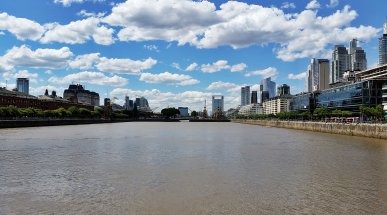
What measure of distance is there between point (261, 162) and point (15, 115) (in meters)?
123

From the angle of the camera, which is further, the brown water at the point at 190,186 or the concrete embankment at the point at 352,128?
the concrete embankment at the point at 352,128

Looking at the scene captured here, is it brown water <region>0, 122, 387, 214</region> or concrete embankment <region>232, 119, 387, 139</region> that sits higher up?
concrete embankment <region>232, 119, 387, 139</region>

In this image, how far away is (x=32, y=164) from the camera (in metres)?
36.4

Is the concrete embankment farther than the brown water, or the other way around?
the concrete embankment

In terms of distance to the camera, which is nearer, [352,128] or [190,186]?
[190,186]

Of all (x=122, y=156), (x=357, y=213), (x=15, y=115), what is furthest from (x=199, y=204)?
(x=15, y=115)

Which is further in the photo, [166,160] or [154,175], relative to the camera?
[166,160]

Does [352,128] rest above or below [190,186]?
above

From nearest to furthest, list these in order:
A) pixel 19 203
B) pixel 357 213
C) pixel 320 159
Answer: pixel 357 213
pixel 19 203
pixel 320 159

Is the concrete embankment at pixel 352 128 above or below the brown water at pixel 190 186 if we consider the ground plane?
above

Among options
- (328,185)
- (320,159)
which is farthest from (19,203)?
(320,159)

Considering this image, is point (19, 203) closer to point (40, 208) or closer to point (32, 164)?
point (40, 208)

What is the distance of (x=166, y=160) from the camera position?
4088 cm

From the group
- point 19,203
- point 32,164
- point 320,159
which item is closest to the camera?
point 19,203
